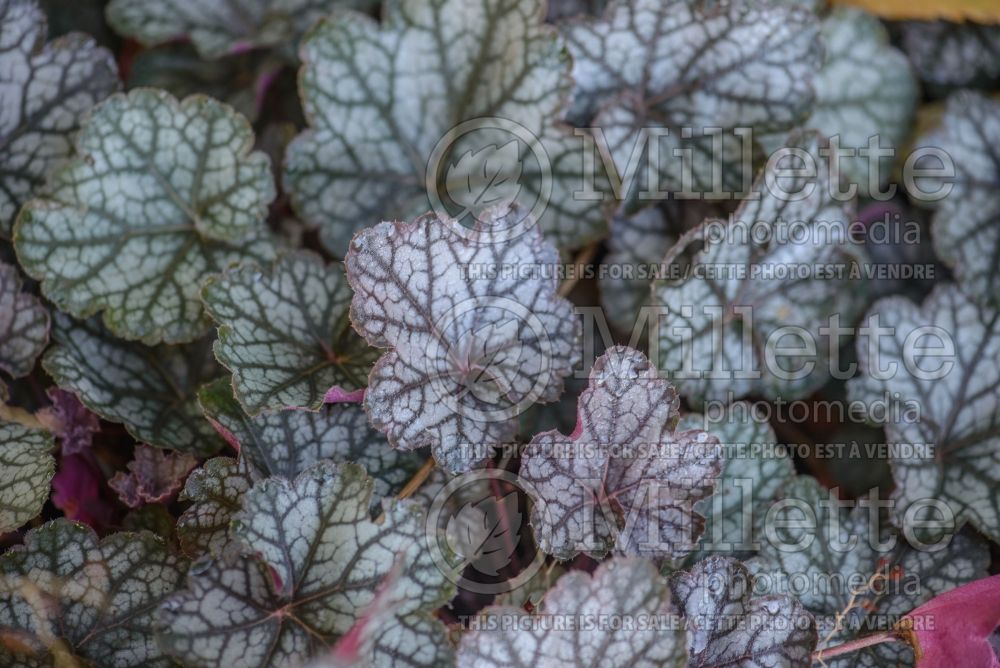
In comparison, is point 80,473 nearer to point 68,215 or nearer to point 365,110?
point 68,215

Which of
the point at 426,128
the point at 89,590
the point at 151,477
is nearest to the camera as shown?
the point at 89,590

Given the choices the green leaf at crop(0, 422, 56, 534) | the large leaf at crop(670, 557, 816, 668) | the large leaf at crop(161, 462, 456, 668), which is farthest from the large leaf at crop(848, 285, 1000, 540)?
the green leaf at crop(0, 422, 56, 534)

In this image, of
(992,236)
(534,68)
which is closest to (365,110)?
(534,68)

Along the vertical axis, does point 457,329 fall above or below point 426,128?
below

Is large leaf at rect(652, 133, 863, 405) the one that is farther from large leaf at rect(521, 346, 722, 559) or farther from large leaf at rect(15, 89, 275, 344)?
large leaf at rect(15, 89, 275, 344)

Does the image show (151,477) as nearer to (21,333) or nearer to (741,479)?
(21,333)

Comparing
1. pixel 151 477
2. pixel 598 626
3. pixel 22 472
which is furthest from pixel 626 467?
pixel 22 472

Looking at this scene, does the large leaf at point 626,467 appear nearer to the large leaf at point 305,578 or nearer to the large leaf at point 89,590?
the large leaf at point 305,578
